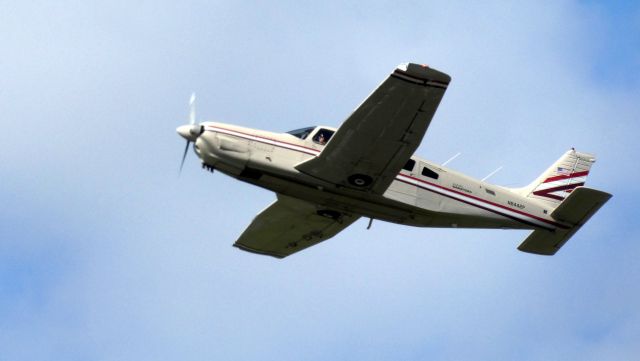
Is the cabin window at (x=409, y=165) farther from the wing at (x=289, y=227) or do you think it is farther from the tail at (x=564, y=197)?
the tail at (x=564, y=197)

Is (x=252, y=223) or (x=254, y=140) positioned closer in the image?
(x=254, y=140)

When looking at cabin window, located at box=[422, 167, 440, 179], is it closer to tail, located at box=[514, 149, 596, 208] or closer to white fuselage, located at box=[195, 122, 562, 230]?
white fuselage, located at box=[195, 122, 562, 230]

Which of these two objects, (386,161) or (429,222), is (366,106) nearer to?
(386,161)

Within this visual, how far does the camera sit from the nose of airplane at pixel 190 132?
27.3m

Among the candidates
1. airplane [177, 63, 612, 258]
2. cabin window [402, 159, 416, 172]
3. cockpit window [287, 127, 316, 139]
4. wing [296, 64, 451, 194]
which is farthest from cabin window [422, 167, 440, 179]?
cockpit window [287, 127, 316, 139]

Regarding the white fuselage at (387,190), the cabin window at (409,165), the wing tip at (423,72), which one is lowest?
the white fuselage at (387,190)

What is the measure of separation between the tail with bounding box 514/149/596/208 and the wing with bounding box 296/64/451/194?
18.5 feet

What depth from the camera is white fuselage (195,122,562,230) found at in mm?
27469

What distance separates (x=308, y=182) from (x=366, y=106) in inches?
111

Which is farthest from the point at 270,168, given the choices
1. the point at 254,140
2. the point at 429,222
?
the point at 429,222

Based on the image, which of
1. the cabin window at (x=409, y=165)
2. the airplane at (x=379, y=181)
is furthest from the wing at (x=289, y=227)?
the cabin window at (x=409, y=165)

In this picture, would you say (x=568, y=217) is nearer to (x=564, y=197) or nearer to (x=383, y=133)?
(x=564, y=197)

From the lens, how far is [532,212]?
30578mm

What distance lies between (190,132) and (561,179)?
10.8m
